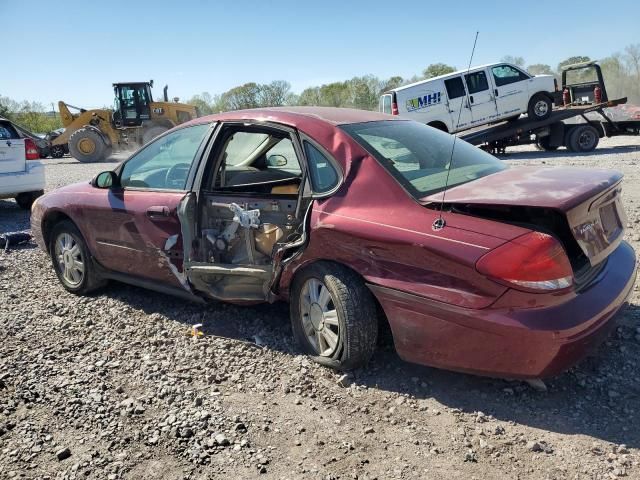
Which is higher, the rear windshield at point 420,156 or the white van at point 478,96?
the white van at point 478,96

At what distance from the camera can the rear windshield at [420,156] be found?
10.3 feet

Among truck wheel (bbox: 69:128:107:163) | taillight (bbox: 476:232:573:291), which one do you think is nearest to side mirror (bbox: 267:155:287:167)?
taillight (bbox: 476:232:573:291)

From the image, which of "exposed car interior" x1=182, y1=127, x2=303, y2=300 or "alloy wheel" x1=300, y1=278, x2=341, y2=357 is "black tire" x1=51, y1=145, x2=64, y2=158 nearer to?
"exposed car interior" x1=182, y1=127, x2=303, y2=300

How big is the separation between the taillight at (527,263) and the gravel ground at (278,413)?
28.2 inches

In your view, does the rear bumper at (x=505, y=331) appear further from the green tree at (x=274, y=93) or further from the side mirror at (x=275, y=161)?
the green tree at (x=274, y=93)

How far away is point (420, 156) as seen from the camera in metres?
3.46

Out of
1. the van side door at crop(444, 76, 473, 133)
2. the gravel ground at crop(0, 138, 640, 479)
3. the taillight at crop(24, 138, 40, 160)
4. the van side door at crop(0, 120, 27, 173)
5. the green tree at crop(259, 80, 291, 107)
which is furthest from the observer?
the green tree at crop(259, 80, 291, 107)

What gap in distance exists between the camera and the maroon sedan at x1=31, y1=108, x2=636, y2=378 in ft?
8.62

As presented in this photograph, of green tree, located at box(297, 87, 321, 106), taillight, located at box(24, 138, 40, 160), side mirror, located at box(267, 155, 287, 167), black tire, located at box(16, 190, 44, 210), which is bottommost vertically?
black tire, located at box(16, 190, 44, 210)

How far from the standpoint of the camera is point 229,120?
12.9 feet

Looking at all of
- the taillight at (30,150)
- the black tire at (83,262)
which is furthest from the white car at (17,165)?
the black tire at (83,262)

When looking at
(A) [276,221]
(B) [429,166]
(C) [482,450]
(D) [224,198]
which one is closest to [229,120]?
(D) [224,198]

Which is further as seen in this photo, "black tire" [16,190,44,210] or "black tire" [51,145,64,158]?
"black tire" [51,145,64,158]

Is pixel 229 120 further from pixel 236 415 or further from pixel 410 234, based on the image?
pixel 236 415
